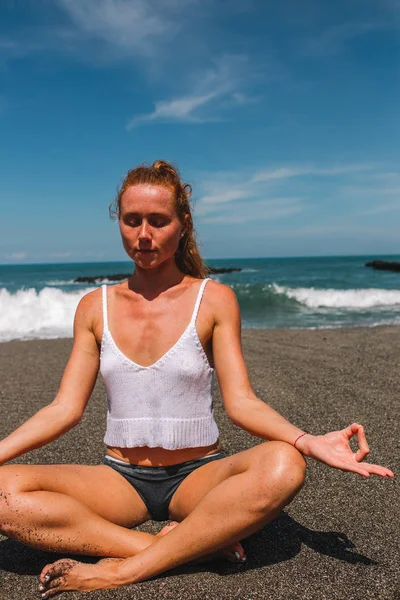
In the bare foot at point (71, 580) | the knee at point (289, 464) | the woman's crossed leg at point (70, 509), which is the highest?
the knee at point (289, 464)

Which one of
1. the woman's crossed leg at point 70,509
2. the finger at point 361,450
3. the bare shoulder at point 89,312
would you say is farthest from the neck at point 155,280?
the finger at point 361,450

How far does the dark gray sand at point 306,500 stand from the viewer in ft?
8.54

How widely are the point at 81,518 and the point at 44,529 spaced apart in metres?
0.18

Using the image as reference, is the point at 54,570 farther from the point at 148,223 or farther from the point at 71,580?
the point at 148,223

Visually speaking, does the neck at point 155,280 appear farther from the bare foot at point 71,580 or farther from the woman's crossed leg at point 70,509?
the bare foot at point 71,580

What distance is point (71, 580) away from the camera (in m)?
2.58

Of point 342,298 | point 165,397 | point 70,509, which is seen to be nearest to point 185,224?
point 165,397

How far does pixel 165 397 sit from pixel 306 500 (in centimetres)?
145

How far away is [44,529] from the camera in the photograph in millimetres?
2631

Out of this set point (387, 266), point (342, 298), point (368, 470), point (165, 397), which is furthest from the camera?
point (387, 266)

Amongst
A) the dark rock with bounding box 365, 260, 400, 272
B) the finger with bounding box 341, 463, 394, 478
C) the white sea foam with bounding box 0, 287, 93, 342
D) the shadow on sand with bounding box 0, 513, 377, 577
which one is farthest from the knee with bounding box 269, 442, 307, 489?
the dark rock with bounding box 365, 260, 400, 272

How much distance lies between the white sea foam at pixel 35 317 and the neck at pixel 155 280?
1086 cm

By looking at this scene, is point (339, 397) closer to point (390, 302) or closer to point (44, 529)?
point (44, 529)

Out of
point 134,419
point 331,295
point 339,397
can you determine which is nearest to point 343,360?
point 339,397
